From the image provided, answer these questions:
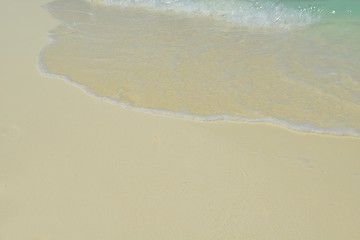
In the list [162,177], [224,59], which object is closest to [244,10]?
[224,59]

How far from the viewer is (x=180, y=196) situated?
2869 mm

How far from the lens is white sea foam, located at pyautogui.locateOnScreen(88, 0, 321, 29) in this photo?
6.84 metres

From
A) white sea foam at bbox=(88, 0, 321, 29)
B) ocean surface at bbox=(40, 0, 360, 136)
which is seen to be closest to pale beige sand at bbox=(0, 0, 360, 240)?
ocean surface at bbox=(40, 0, 360, 136)

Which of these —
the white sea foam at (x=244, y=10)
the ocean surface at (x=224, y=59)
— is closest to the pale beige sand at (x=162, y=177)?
the ocean surface at (x=224, y=59)

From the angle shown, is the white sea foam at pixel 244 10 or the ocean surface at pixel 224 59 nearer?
the ocean surface at pixel 224 59

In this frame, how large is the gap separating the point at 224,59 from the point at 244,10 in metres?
2.73

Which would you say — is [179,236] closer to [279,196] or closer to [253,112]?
[279,196]

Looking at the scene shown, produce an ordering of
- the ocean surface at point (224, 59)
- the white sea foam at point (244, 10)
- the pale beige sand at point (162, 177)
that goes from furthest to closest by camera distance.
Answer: the white sea foam at point (244, 10) < the ocean surface at point (224, 59) < the pale beige sand at point (162, 177)

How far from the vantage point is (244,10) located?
24.5ft

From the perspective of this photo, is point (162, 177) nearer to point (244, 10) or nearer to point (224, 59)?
point (224, 59)

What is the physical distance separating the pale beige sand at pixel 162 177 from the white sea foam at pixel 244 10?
11.7ft

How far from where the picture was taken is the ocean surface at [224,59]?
13.1ft

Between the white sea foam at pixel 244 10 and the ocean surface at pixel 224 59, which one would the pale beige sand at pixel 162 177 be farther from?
the white sea foam at pixel 244 10

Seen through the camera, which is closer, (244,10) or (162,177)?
(162,177)
